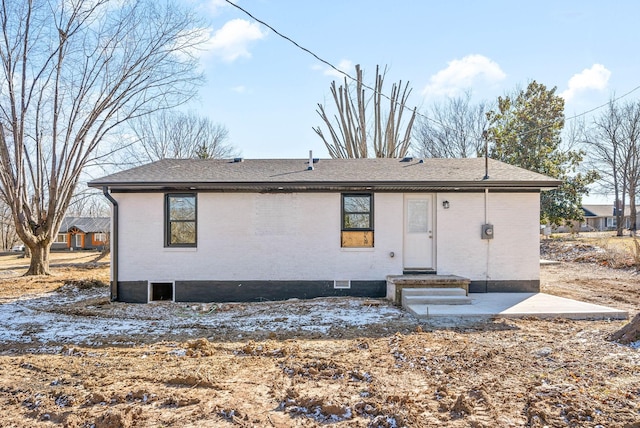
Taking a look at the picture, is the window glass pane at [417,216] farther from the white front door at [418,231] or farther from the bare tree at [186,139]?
the bare tree at [186,139]

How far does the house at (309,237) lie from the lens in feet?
27.7

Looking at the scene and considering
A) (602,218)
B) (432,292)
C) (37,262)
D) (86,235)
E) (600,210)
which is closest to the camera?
(432,292)

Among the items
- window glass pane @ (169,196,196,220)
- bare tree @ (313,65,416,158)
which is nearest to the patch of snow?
window glass pane @ (169,196,196,220)

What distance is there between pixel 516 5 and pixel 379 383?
9.83m

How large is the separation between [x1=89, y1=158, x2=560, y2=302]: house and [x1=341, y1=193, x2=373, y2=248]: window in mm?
22

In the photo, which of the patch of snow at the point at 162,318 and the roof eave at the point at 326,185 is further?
the roof eave at the point at 326,185

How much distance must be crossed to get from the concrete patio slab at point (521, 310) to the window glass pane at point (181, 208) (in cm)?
501

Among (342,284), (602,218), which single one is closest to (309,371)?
(342,284)

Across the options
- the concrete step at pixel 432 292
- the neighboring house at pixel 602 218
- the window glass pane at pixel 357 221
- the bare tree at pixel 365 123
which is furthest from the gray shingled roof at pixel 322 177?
the neighboring house at pixel 602 218

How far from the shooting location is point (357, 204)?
862cm

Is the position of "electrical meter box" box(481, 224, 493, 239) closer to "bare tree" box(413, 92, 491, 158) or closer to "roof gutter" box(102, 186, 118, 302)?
"roof gutter" box(102, 186, 118, 302)

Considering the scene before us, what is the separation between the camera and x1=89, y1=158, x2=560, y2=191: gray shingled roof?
27.1ft

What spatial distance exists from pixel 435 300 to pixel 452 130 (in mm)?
22135

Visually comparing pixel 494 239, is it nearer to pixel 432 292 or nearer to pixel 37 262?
pixel 432 292
